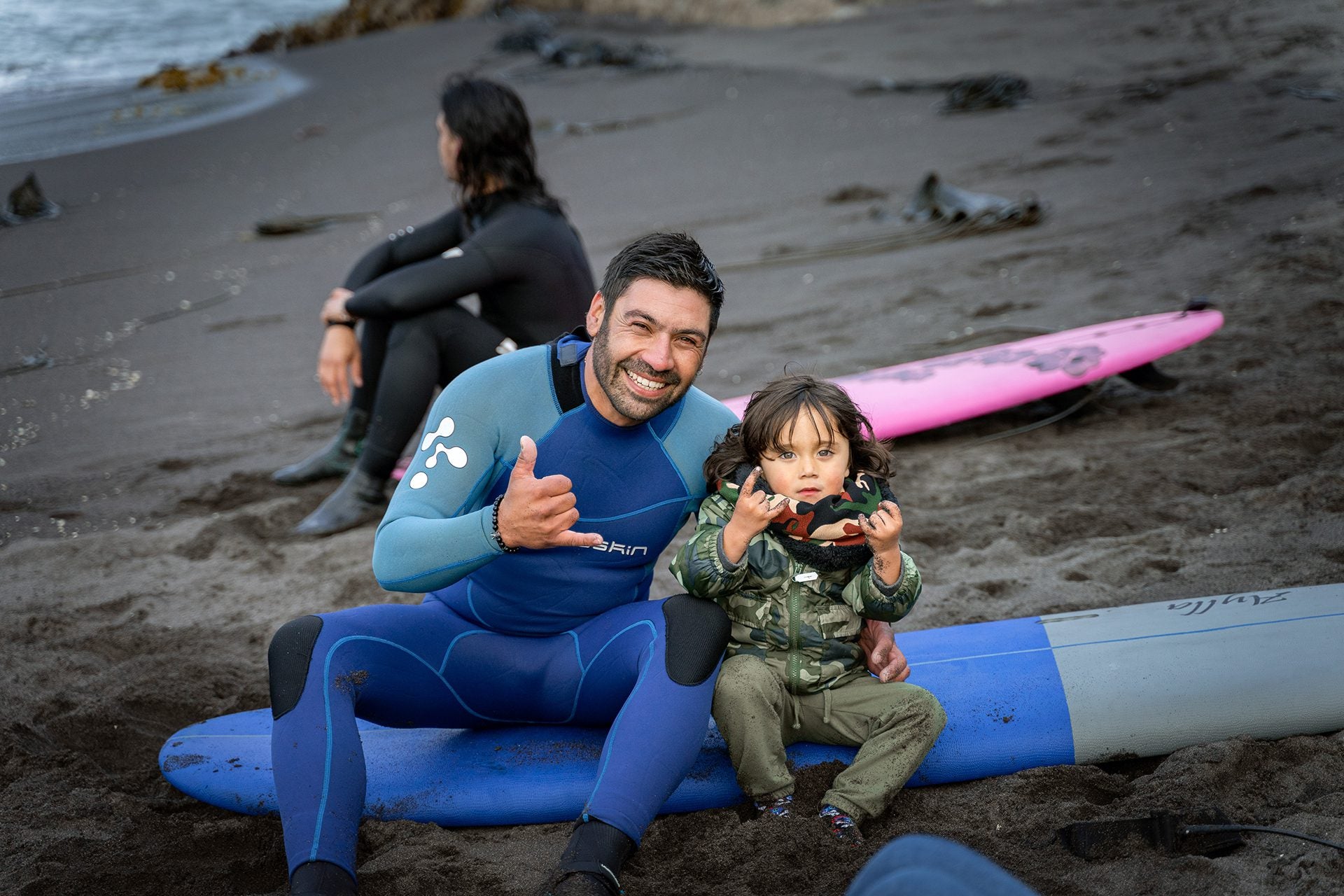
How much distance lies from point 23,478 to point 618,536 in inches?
146

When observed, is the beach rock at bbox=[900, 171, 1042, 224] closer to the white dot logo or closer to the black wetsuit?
the black wetsuit

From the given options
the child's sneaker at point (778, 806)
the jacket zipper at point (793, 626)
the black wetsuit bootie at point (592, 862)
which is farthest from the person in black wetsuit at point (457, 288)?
the black wetsuit bootie at point (592, 862)

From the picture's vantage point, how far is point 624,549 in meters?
2.62

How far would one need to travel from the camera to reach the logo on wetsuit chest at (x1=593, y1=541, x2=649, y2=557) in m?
2.60

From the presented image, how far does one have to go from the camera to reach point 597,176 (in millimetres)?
9328

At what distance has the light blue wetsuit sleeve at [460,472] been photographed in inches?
89.7

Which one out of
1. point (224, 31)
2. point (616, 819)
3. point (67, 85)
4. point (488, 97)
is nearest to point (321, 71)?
point (67, 85)

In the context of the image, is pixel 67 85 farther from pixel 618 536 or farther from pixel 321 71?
pixel 618 536

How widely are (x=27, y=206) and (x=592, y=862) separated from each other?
9082 mm

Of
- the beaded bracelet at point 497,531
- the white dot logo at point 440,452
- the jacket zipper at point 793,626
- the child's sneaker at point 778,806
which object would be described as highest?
the white dot logo at point 440,452

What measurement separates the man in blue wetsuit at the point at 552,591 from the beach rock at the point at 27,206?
26.6 ft

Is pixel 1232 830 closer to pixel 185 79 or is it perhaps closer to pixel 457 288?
pixel 457 288

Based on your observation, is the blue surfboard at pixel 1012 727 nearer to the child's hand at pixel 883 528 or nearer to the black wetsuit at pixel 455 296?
the child's hand at pixel 883 528

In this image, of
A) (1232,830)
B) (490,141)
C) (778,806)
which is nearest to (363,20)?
(490,141)
